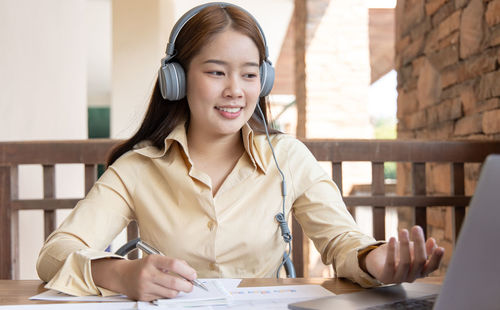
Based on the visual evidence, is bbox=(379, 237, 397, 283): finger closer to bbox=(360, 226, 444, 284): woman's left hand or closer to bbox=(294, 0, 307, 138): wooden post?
bbox=(360, 226, 444, 284): woman's left hand

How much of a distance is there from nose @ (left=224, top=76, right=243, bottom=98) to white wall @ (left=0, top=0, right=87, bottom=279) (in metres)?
1.41

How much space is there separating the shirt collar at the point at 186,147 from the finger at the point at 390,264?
0.48m

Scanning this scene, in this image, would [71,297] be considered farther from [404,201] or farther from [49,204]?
[404,201]

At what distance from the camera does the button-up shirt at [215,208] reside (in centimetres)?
122

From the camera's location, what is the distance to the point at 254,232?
1.26 metres

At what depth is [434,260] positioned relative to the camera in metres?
0.86

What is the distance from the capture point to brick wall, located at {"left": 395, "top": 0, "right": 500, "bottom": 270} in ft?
6.48

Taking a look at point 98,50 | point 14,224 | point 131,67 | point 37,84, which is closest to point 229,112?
point 14,224

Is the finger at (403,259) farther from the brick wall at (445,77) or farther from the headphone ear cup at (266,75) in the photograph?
the brick wall at (445,77)

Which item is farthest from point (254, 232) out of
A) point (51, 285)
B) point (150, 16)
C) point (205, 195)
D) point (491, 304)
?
point (150, 16)

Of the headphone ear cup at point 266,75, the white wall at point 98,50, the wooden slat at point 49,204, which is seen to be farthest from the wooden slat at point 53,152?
the white wall at point 98,50

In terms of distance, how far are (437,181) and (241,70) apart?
5.33ft

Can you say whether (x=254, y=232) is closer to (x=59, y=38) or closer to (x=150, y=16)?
(x=59, y=38)

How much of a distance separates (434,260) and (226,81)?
62cm
